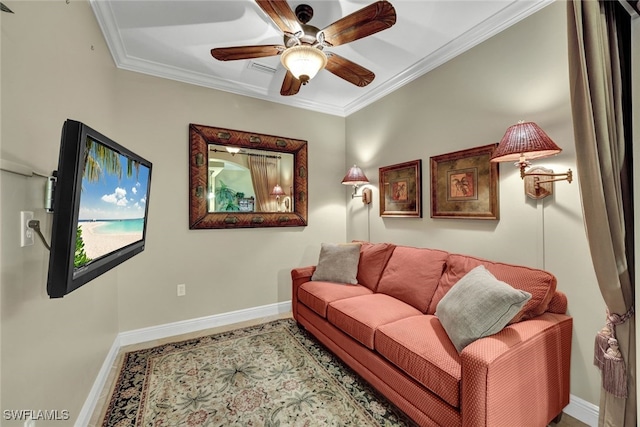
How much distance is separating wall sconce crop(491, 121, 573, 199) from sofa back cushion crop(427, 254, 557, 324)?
0.55 metres

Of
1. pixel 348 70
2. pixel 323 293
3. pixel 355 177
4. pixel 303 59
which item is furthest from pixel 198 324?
pixel 348 70

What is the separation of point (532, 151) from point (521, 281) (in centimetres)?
80

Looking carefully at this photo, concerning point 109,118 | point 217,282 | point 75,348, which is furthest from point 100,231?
point 217,282

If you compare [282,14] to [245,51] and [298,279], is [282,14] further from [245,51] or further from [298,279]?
[298,279]

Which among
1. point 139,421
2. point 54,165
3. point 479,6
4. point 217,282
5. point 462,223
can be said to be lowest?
point 139,421

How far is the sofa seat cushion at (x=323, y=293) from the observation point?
243cm

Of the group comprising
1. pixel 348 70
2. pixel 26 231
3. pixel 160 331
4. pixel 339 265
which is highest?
pixel 348 70

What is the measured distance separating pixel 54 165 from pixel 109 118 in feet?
3.81

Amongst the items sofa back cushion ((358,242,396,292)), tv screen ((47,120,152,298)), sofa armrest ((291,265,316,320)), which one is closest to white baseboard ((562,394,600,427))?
sofa back cushion ((358,242,396,292))

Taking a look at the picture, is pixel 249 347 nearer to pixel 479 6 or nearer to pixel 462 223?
pixel 462 223

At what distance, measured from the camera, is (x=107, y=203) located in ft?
4.45

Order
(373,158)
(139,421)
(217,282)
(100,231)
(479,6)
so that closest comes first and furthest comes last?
(100,231), (139,421), (479,6), (217,282), (373,158)

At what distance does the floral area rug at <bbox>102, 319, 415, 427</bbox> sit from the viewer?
66.8 inches

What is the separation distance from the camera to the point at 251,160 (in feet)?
10.7
